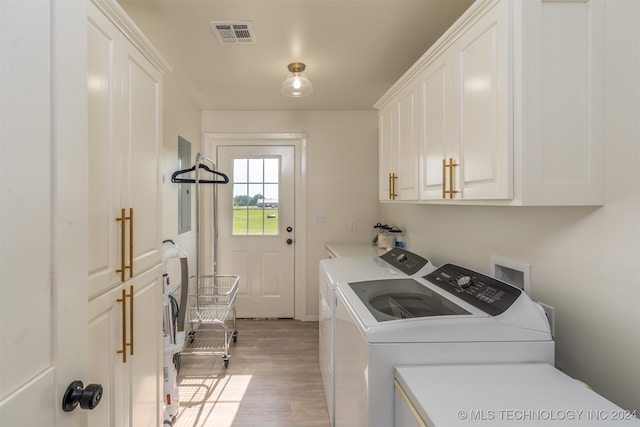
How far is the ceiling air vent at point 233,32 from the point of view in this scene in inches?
69.9

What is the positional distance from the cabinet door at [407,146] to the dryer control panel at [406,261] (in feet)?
1.28

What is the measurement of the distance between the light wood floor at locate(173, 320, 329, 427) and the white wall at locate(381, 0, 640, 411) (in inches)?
57.5

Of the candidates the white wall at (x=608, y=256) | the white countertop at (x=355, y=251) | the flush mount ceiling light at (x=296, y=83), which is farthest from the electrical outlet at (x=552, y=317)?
the flush mount ceiling light at (x=296, y=83)

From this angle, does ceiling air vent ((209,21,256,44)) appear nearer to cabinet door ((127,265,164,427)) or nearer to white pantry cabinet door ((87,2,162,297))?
white pantry cabinet door ((87,2,162,297))

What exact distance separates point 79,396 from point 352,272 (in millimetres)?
1444

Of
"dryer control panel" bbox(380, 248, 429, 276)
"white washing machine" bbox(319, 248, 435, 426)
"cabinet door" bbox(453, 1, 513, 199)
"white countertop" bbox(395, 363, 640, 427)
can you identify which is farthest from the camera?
"dryer control panel" bbox(380, 248, 429, 276)

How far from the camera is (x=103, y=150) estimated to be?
1037mm

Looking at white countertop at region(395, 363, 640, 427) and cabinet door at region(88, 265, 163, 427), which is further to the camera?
cabinet door at region(88, 265, 163, 427)

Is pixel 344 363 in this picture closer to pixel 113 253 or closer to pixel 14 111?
pixel 113 253

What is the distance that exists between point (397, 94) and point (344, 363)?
1638 mm

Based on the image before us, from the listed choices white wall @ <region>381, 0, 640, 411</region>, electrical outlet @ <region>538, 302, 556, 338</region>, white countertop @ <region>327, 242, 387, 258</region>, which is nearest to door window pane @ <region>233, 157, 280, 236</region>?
white countertop @ <region>327, 242, 387, 258</region>

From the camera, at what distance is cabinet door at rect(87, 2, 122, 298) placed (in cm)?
98

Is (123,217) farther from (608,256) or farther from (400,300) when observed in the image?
(608,256)

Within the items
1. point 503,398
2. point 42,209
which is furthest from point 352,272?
point 42,209
